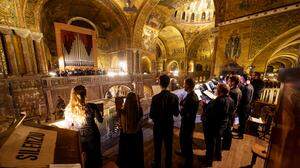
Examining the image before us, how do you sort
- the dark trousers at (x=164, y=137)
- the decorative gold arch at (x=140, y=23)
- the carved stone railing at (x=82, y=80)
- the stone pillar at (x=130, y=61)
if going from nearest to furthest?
1. the dark trousers at (x=164, y=137)
2. the carved stone railing at (x=82, y=80)
3. the decorative gold arch at (x=140, y=23)
4. the stone pillar at (x=130, y=61)

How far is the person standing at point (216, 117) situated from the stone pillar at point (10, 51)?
30.4ft

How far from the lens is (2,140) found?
2.63 ft

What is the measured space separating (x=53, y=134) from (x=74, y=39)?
13320mm

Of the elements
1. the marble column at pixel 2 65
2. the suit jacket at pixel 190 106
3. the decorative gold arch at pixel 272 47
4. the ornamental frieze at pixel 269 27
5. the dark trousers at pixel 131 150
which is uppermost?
the ornamental frieze at pixel 269 27

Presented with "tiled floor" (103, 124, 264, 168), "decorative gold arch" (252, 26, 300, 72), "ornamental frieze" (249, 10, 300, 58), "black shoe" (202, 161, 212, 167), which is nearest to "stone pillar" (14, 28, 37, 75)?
"tiled floor" (103, 124, 264, 168)

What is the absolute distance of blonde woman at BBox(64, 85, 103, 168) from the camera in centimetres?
214

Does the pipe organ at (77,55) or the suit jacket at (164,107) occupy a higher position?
the pipe organ at (77,55)

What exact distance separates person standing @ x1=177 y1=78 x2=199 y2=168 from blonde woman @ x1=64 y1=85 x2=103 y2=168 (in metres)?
1.78

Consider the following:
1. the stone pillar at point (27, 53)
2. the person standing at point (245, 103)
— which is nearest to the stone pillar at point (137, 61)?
the stone pillar at point (27, 53)

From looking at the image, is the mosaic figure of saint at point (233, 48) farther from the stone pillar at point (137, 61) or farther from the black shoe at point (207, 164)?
the stone pillar at point (137, 61)

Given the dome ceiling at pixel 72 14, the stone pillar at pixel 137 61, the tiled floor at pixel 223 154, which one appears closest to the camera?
the tiled floor at pixel 223 154

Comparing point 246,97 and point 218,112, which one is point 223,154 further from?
point 246,97

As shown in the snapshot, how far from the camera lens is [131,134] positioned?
8.45 ft

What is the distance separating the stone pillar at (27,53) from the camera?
21.9ft
